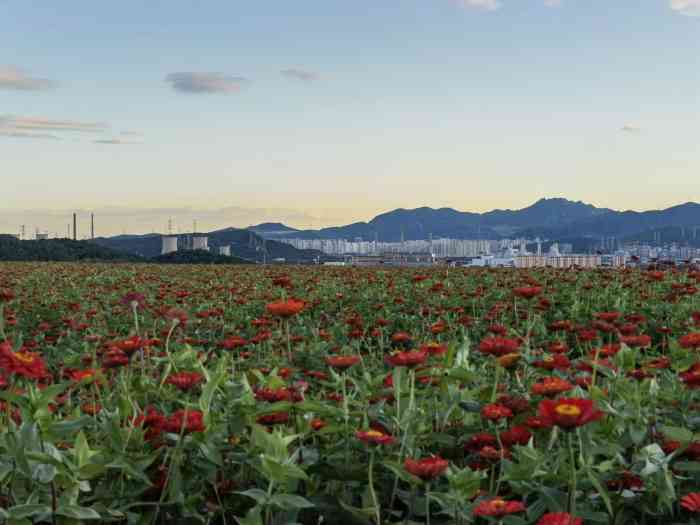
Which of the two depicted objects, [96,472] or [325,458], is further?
→ [325,458]

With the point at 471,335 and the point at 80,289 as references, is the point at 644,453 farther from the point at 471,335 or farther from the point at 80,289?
the point at 80,289

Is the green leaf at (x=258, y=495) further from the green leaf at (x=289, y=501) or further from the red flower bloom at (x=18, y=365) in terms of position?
the red flower bloom at (x=18, y=365)

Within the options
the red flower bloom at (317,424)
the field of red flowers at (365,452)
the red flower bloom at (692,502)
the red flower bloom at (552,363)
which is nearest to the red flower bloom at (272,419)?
the field of red flowers at (365,452)

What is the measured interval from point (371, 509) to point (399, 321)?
7169 mm

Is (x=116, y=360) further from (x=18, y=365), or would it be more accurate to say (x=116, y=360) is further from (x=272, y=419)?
(x=272, y=419)

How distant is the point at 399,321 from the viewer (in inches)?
357

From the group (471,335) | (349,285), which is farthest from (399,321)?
(349,285)

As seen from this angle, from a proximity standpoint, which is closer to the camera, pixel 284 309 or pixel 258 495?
pixel 258 495

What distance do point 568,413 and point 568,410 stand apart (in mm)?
21

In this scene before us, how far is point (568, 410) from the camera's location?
5.65ft

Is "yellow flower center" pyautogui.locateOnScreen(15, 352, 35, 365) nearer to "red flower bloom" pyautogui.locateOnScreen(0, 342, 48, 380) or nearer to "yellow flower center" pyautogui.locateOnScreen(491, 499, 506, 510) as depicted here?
"red flower bloom" pyautogui.locateOnScreen(0, 342, 48, 380)

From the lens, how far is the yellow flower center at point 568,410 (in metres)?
1.70

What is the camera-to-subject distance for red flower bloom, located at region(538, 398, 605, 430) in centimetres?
169

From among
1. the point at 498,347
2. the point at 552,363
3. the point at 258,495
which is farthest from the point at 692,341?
the point at 258,495
